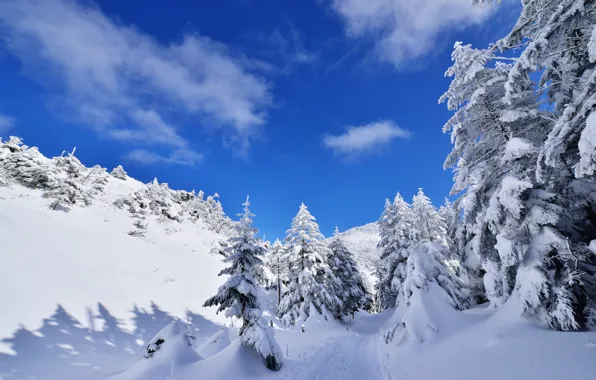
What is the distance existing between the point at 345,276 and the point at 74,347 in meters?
25.1

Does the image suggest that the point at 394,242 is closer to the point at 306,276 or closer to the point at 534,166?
the point at 306,276

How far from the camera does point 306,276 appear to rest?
85.7ft

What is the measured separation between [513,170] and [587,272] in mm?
3426

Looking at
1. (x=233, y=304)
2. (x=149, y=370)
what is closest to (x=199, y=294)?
(x=233, y=304)

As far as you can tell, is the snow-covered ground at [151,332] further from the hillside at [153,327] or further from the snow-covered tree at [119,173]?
the snow-covered tree at [119,173]

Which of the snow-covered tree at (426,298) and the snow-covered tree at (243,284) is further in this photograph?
the snow-covered tree at (243,284)

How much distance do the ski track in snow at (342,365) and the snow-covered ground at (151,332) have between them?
7 centimetres

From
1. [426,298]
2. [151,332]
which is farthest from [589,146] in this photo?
[151,332]

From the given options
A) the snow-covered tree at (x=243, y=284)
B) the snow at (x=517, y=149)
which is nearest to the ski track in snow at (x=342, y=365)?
the snow-covered tree at (x=243, y=284)

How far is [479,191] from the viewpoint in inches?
407

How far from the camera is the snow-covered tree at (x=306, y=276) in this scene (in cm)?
2573

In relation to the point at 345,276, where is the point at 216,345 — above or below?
below

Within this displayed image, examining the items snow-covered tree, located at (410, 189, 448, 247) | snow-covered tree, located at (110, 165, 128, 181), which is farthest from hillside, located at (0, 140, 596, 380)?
snow-covered tree, located at (110, 165, 128, 181)

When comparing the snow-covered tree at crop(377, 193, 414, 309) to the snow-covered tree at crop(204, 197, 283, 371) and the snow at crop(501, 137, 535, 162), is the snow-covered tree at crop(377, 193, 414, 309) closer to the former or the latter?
the snow-covered tree at crop(204, 197, 283, 371)
